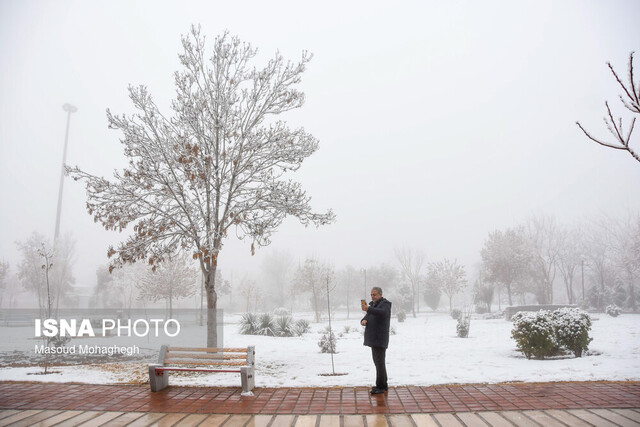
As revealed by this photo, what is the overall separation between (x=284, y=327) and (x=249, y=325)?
1.70 meters

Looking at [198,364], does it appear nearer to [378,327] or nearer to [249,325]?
[378,327]

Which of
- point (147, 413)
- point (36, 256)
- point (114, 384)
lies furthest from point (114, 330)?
point (147, 413)

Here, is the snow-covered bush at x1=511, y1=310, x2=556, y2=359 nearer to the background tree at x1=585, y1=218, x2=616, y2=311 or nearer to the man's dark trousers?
the man's dark trousers

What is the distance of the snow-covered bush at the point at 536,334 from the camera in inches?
392

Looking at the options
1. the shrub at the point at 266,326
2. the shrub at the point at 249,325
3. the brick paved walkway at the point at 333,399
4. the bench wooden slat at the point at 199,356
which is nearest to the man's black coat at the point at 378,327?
the brick paved walkway at the point at 333,399

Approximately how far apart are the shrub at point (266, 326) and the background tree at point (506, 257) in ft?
78.6

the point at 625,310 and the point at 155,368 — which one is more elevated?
the point at 155,368

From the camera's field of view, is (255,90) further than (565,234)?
No

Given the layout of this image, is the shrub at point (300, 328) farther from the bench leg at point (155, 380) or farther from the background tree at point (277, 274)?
the background tree at point (277, 274)

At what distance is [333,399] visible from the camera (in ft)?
20.1

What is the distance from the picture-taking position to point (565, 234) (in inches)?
1577

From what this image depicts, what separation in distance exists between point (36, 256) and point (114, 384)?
98.2ft

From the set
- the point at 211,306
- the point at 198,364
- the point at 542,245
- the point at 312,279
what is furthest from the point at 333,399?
the point at 542,245

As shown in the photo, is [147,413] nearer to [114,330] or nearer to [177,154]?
[177,154]
